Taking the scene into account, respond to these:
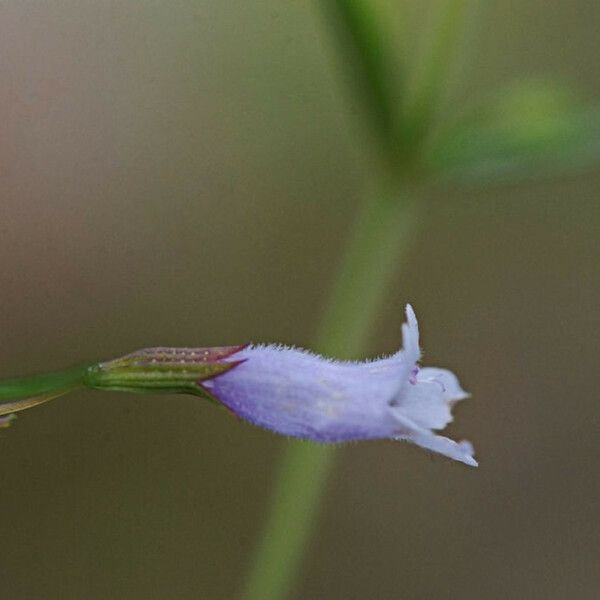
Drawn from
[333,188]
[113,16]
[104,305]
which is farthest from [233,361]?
[113,16]

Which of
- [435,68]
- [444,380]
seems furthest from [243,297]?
[444,380]

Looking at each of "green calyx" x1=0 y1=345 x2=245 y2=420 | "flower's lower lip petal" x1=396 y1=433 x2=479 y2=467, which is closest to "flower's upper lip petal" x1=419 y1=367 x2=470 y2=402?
"flower's lower lip petal" x1=396 y1=433 x2=479 y2=467

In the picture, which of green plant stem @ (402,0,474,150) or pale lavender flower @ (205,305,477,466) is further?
green plant stem @ (402,0,474,150)

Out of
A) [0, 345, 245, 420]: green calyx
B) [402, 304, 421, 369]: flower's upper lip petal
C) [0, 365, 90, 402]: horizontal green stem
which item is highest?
[402, 304, 421, 369]: flower's upper lip petal

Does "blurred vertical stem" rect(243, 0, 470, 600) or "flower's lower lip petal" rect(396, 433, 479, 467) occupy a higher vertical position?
"blurred vertical stem" rect(243, 0, 470, 600)

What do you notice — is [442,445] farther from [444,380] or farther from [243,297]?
[243,297]

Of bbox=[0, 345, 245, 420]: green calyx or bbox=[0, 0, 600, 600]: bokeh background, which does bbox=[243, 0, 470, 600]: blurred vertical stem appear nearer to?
bbox=[0, 345, 245, 420]: green calyx

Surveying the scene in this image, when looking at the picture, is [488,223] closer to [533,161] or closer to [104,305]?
[104,305]
